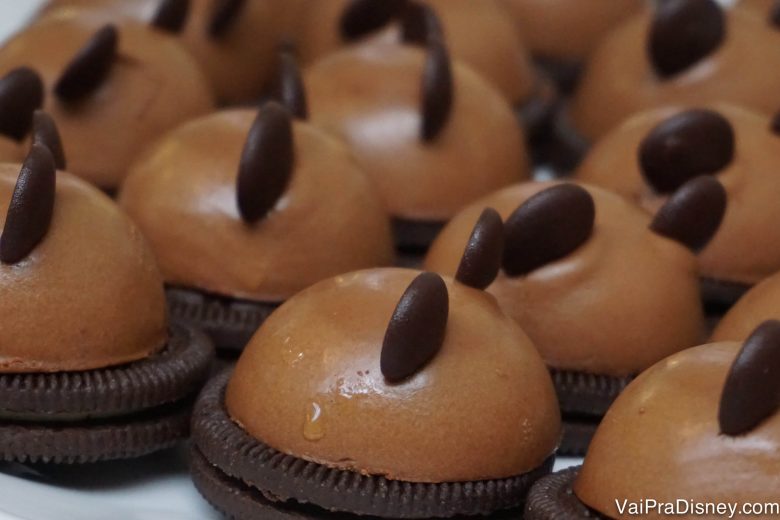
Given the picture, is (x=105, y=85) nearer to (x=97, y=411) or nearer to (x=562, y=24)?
(x=97, y=411)

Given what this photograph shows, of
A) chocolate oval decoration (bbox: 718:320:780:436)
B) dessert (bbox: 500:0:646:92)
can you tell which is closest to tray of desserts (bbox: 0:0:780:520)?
→ chocolate oval decoration (bbox: 718:320:780:436)

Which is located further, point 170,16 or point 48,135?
point 170,16

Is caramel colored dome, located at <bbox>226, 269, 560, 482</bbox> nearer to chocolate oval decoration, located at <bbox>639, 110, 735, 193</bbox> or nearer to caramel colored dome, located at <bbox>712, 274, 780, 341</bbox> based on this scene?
caramel colored dome, located at <bbox>712, 274, 780, 341</bbox>

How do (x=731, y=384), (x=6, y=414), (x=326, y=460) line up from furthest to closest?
1. (x=6, y=414)
2. (x=326, y=460)
3. (x=731, y=384)

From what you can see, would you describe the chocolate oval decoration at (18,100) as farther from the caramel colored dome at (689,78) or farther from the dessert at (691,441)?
the caramel colored dome at (689,78)

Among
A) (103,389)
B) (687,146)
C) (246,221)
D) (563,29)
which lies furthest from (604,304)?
(563,29)

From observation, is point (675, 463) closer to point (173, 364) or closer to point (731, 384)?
point (731, 384)

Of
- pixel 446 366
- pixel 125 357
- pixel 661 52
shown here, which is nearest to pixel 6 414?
pixel 125 357
